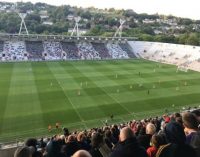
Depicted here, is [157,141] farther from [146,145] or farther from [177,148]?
[177,148]

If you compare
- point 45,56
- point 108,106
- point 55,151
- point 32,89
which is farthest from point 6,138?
point 45,56

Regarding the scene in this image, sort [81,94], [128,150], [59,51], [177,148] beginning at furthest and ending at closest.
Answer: [59,51] → [81,94] → [177,148] → [128,150]

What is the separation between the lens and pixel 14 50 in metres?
76.1

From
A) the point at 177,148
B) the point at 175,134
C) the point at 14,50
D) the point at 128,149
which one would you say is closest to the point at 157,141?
the point at 175,134

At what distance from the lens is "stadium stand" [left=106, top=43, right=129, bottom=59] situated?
3374 inches

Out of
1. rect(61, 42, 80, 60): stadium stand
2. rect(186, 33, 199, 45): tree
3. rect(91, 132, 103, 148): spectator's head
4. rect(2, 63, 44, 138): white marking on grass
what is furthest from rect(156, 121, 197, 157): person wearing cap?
rect(186, 33, 199, 45): tree

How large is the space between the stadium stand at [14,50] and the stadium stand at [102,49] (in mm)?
19909

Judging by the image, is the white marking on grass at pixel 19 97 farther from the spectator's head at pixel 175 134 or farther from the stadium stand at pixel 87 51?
the spectator's head at pixel 175 134

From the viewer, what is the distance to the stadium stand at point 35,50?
75.1m

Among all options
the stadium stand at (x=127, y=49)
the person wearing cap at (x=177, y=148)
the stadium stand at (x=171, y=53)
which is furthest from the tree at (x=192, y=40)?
the person wearing cap at (x=177, y=148)

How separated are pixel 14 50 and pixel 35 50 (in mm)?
5175

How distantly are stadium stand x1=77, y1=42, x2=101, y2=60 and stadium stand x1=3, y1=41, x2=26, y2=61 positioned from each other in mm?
14795

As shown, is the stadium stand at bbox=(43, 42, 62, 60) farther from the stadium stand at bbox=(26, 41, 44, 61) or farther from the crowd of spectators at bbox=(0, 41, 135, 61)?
the stadium stand at bbox=(26, 41, 44, 61)

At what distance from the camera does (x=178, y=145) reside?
229 inches
